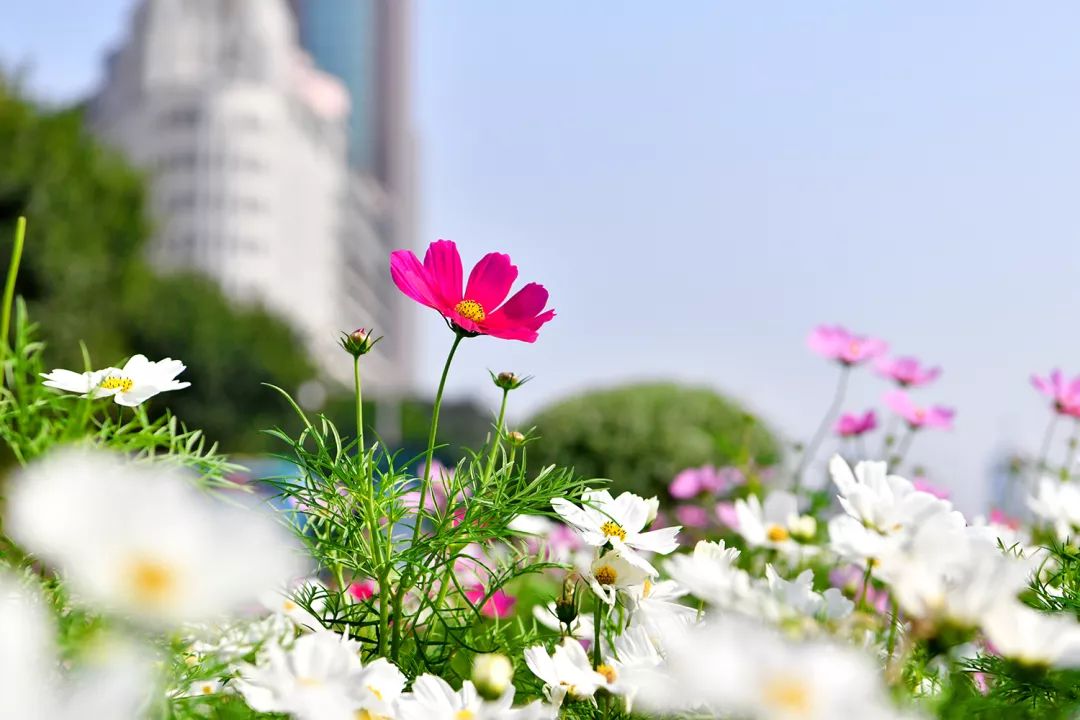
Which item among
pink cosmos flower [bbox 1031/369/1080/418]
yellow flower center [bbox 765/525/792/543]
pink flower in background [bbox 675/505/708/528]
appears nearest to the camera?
yellow flower center [bbox 765/525/792/543]

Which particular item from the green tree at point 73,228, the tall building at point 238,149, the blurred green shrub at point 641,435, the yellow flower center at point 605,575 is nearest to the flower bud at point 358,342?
the yellow flower center at point 605,575

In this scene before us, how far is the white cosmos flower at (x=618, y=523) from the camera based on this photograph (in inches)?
32.8

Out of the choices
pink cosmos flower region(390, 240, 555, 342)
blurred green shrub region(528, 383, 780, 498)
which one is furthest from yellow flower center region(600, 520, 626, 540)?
blurred green shrub region(528, 383, 780, 498)

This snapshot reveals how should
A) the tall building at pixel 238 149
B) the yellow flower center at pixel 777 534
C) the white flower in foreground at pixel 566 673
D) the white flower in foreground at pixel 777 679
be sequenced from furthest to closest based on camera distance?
the tall building at pixel 238 149
the yellow flower center at pixel 777 534
the white flower in foreground at pixel 566 673
the white flower in foreground at pixel 777 679

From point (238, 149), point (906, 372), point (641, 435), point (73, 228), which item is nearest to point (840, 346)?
point (906, 372)

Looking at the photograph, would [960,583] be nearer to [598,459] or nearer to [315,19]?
[598,459]

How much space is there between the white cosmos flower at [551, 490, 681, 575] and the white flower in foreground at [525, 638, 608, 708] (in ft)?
0.29

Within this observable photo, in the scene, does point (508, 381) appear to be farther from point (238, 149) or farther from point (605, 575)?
point (238, 149)

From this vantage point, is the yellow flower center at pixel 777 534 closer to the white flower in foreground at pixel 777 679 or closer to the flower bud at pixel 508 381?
the flower bud at pixel 508 381

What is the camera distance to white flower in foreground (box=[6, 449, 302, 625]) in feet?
1.54

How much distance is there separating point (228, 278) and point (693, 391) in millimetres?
40762

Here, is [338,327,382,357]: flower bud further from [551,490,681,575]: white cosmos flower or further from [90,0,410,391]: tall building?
[90,0,410,391]: tall building

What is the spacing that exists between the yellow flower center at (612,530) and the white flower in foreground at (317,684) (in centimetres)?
25

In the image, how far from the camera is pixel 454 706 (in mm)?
668
